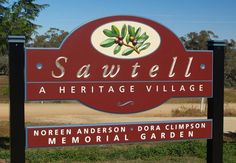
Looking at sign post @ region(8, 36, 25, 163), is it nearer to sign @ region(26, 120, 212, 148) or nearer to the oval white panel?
sign @ region(26, 120, 212, 148)

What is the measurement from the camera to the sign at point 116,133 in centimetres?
572

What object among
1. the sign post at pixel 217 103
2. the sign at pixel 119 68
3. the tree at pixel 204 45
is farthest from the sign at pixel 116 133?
the tree at pixel 204 45

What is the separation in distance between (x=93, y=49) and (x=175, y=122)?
1331mm

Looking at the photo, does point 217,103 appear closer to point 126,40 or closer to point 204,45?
point 126,40

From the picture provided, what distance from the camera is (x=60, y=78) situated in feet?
18.9

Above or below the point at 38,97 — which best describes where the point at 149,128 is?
A: below

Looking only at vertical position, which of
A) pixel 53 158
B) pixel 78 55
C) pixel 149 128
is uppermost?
pixel 78 55

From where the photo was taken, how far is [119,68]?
603cm

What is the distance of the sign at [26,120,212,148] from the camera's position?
572 centimetres

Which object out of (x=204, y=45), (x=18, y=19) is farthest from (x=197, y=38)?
(x=18, y=19)

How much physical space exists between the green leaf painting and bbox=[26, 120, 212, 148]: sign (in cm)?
85

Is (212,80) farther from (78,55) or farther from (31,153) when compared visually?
(31,153)

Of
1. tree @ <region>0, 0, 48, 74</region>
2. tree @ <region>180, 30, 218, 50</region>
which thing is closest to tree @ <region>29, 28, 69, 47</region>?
tree @ <region>180, 30, 218, 50</region>

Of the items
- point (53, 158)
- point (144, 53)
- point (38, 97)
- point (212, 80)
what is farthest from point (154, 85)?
point (53, 158)
